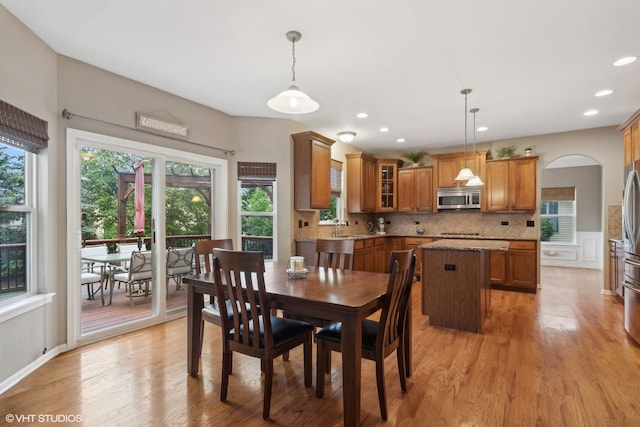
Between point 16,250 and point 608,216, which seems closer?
point 16,250

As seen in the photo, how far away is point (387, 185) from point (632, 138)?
3.64 meters

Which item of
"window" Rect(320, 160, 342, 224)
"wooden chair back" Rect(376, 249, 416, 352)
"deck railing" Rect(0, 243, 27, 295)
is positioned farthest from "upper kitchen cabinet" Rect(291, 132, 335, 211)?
"deck railing" Rect(0, 243, 27, 295)

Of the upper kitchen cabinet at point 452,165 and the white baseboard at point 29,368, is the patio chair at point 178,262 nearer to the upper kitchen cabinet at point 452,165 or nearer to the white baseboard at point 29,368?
the white baseboard at point 29,368

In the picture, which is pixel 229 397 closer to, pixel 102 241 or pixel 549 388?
pixel 549 388

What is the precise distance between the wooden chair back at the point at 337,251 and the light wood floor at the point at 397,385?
83 centimetres

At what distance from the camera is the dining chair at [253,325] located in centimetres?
192

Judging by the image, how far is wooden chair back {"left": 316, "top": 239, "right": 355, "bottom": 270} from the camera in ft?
9.67

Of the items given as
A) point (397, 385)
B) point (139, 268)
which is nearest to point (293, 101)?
point (397, 385)

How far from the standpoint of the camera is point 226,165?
4469 millimetres

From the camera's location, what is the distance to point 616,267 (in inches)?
183

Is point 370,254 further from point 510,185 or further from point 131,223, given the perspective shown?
point 131,223

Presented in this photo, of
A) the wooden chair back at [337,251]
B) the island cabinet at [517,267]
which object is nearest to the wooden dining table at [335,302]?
the wooden chair back at [337,251]

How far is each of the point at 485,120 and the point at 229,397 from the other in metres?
4.70

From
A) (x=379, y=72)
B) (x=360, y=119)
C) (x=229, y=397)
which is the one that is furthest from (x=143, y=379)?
(x=360, y=119)
